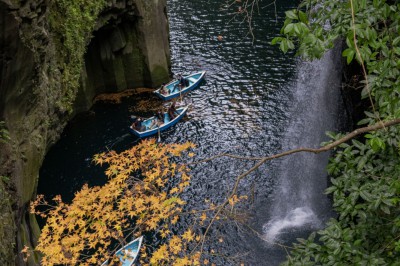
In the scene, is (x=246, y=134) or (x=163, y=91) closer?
(x=246, y=134)

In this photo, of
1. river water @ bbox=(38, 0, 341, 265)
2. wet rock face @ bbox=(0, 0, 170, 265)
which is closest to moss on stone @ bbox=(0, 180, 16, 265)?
wet rock face @ bbox=(0, 0, 170, 265)

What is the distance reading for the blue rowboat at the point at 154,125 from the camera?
20.0m

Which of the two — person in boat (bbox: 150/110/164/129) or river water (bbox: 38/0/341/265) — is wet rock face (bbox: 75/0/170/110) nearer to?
river water (bbox: 38/0/341/265)

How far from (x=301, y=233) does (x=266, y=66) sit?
45.6 ft

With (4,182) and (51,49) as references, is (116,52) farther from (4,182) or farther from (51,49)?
(4,182)

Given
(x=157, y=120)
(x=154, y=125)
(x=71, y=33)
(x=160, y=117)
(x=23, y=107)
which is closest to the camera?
(x=23, y=107)

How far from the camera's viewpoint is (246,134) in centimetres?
1953

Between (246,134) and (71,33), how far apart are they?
969cm

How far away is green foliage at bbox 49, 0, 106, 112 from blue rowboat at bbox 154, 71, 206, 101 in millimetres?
5763

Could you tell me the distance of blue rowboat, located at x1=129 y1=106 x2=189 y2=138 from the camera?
19953 millimetres

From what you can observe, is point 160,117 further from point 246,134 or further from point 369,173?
point 369,173

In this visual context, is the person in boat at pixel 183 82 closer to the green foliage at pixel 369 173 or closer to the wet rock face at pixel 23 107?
the wet rock face at pixel 23 107

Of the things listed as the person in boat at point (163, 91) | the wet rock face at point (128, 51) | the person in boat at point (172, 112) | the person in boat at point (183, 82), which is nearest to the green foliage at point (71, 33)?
the wet rock face at point (128, 51)

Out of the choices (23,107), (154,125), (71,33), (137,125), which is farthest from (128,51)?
(23,107)
